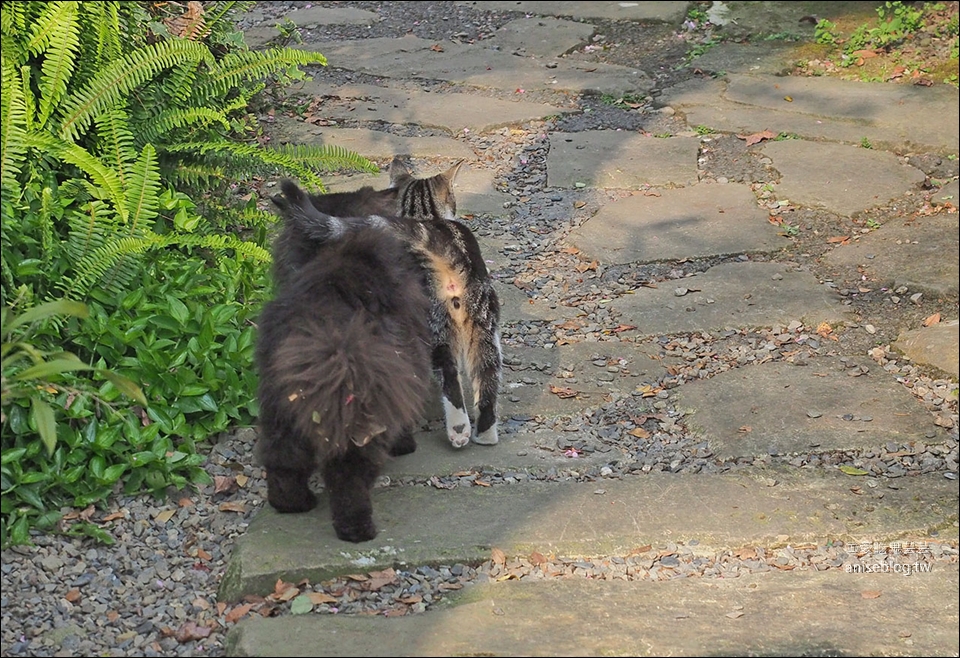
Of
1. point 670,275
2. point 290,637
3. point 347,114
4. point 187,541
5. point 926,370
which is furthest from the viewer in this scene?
point 347,114

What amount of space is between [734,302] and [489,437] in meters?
1.52

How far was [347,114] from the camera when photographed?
6.97m

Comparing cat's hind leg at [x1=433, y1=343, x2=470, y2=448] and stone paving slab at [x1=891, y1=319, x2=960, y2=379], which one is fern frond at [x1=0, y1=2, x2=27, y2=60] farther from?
stone paving slab at [x1=891, y1=319, x2=960, y2=379]

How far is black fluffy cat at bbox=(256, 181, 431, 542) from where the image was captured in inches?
124

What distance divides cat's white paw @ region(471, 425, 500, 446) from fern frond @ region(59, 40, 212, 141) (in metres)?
1.97

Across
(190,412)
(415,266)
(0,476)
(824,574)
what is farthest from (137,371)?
(824,574)

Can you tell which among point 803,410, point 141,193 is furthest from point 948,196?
point 141,193

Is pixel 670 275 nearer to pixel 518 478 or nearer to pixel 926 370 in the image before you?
pixel 926 370

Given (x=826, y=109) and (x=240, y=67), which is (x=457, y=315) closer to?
(x=240, y=67)

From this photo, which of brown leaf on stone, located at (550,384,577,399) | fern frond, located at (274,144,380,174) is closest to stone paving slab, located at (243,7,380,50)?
fern frond, located at (274,144,380,174)

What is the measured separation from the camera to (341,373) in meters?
3.12

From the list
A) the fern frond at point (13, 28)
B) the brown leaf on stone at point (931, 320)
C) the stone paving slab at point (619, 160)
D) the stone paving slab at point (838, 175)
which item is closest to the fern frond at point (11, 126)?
the fern frond at point (13, 28)

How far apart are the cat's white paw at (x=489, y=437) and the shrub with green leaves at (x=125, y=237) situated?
857 mm

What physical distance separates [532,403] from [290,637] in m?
1.74
